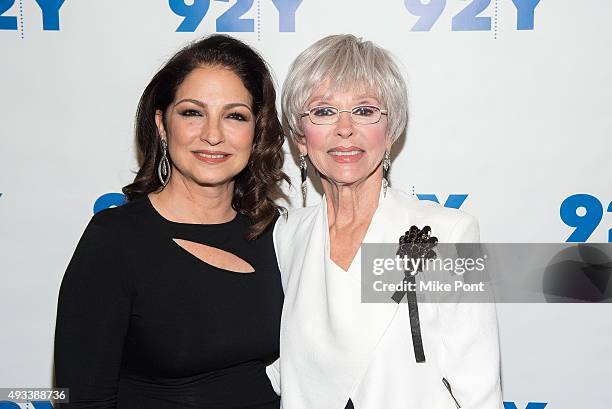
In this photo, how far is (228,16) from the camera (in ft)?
7.59

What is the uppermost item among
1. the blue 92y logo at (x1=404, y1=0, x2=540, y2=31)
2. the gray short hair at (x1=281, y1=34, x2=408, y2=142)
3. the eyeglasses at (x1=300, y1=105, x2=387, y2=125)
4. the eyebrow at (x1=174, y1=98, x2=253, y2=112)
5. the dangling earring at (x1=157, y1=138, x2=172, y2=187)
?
the blue 92y logo at (x1=404, y1=0, x2=540, y2=31)

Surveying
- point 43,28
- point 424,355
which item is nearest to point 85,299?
point 424,355

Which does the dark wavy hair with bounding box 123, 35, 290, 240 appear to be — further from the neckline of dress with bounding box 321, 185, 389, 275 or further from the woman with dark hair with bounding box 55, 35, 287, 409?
the neckline of dress with bounding box 321, 185, 389, 275

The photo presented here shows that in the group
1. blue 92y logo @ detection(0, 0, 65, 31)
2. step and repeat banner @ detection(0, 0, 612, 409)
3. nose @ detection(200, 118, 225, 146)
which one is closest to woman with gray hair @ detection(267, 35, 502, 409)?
nose @ detection(200, 118, 225, 146)

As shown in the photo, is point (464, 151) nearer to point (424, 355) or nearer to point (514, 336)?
point (514, 336)

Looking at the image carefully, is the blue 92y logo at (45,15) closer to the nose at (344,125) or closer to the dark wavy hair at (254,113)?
the dark wavy hair at (254,113)

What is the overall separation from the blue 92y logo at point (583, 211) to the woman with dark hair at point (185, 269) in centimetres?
115

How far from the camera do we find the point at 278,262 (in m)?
2.00

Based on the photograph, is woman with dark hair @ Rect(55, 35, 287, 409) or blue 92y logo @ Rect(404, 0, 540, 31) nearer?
woman with dark hair @ Rect(55, 35, 287, 409)

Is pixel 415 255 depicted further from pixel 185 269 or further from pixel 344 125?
pixel 185 269

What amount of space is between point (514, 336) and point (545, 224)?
0.45m

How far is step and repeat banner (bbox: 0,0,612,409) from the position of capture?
7.46 feet

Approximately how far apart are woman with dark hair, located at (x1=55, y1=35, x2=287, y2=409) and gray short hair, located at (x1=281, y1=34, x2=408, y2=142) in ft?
0.61

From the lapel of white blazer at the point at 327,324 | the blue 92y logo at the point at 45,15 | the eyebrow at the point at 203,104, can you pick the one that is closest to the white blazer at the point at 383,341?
the lapel of white blazer at the point at 327,324
